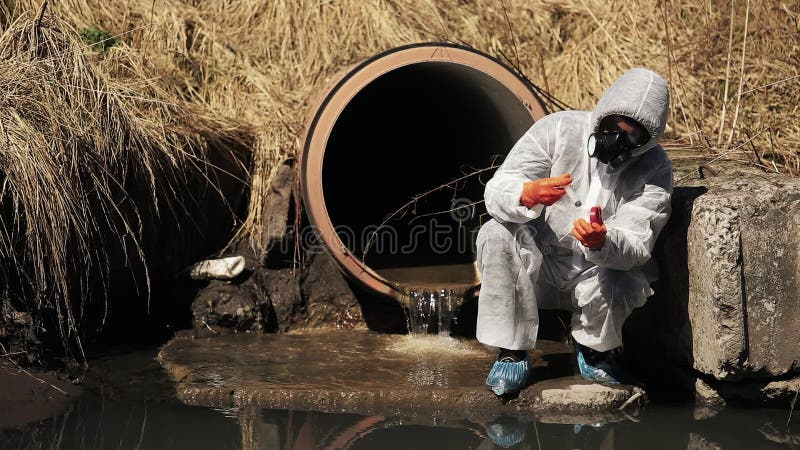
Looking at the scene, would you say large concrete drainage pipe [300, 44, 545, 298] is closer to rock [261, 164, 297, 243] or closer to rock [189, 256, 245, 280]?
rock [261, 164, 297, 243]

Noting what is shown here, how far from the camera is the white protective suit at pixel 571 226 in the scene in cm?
328

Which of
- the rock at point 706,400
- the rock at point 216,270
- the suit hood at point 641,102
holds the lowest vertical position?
the rock at point 706,400

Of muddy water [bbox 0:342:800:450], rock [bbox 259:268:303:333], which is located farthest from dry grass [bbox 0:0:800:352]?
muddy water [bbox 0:342:800:450]

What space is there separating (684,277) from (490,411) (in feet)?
2.78

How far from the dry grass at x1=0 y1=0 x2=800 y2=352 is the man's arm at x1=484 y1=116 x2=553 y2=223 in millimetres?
1092

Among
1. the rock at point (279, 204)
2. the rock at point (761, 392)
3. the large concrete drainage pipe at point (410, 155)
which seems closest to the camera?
the rock at point (761, 392)

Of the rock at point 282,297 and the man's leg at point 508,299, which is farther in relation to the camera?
the rock at point 282,297

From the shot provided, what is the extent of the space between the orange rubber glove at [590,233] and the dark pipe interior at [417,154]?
4.12ft

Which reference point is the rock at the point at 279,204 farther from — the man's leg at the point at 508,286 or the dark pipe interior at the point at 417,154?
the man's leg at the point at 508,286

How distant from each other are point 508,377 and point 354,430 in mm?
584

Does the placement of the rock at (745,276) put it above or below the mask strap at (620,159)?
below

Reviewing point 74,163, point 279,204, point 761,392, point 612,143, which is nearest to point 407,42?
point 279,204

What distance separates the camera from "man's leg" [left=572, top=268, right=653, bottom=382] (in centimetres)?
337

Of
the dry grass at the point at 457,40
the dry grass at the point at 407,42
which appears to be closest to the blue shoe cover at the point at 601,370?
the dry grass at the point at 407,42
